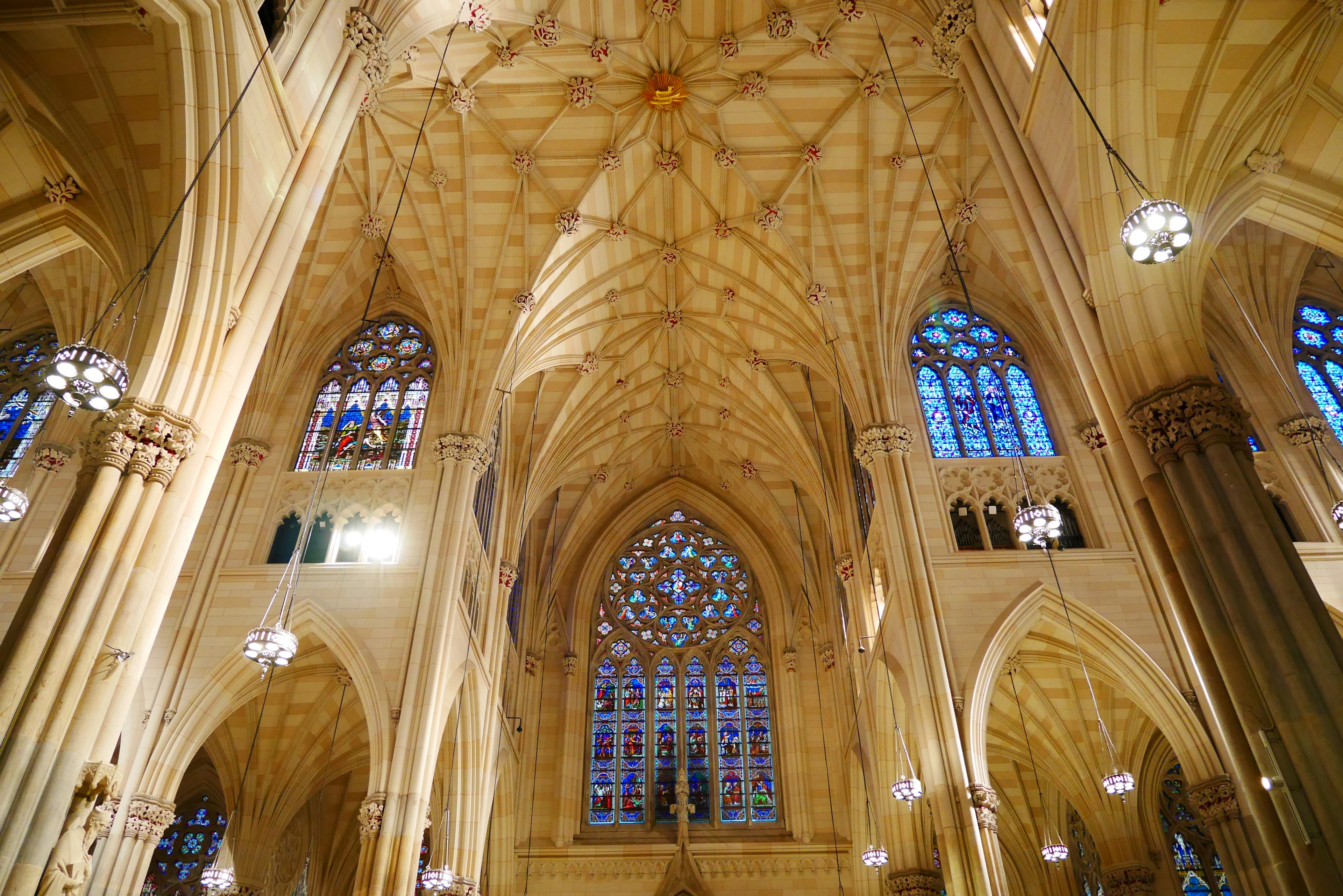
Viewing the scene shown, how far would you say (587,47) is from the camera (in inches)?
658

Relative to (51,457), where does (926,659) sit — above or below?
below

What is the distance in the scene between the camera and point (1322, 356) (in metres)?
18.3

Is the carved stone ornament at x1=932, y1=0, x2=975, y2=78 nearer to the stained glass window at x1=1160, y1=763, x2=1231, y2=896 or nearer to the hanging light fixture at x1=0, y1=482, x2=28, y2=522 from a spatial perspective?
the hanging light fixture at x1=0, y1=482, x2=28, y2=522

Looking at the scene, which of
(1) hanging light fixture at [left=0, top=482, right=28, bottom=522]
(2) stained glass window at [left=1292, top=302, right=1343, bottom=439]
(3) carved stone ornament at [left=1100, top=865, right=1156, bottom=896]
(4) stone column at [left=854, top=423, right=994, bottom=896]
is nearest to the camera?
(1) hanging light fixture at [left=0, top=482, right=28, bottom=522]

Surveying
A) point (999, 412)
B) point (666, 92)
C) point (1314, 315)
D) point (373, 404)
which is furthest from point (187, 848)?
point (1314, 315)

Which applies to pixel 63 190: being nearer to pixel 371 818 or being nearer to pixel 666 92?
pixel 371 818

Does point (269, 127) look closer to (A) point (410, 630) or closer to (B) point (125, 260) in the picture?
(B) point (125, 260)

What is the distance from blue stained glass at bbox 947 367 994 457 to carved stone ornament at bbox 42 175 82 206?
1460 cm

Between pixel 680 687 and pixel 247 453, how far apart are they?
12.8 meters

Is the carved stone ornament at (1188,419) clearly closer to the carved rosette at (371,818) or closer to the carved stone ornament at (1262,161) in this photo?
the carved stone ornament at (1262,161)

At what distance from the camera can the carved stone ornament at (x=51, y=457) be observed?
16.5 metres

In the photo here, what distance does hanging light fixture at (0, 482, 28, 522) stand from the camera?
457 inches

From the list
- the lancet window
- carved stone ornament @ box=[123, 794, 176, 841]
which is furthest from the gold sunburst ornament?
carved stone ornament @ box=[123, 794, 176, 841]

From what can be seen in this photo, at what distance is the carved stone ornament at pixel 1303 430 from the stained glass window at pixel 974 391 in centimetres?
211
